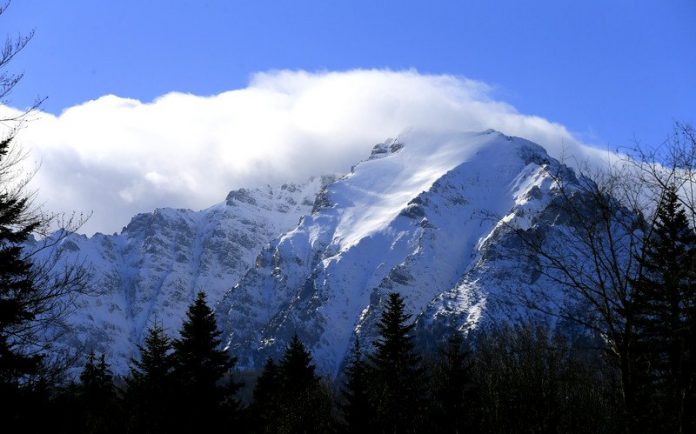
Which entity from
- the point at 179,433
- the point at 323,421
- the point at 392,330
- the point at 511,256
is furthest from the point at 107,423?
the point at 511,256

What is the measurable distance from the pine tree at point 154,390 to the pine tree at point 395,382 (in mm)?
8888

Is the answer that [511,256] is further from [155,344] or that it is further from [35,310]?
[155,344]

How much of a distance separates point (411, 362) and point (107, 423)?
620 inches

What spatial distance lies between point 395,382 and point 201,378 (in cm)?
1011

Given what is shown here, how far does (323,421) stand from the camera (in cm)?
3634

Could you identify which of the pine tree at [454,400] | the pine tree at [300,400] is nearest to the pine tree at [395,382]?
the pine tree at [454,400]

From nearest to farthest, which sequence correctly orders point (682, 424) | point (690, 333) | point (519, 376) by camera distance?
point (682, 424), point (690, 333), point (519, 376)

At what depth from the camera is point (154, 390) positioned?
34.2 meters

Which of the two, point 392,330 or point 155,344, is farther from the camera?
point 392,330

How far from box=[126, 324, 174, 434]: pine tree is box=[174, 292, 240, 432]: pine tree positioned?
78 centimetres

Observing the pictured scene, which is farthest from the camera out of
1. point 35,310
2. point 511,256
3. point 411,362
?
point 411,362

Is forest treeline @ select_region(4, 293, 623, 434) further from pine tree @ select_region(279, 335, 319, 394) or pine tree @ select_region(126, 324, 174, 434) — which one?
pine tree @ select_region(279, 335, 319, 394)

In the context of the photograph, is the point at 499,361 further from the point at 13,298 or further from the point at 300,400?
the point at 13,298

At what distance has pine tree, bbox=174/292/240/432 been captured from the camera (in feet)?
99.3
